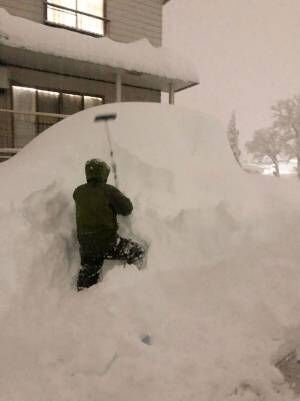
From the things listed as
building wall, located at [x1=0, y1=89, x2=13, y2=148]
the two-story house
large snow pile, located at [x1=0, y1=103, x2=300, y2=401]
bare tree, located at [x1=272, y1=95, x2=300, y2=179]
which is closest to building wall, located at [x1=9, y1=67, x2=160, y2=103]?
the two-story house

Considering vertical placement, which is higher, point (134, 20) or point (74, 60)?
point (134, 20)

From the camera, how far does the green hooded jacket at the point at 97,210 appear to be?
3.67 meters

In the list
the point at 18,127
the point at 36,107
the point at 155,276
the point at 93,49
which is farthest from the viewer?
the point at 36,107

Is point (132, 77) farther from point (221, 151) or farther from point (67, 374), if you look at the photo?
point (67, 374)

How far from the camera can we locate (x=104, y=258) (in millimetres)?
3750

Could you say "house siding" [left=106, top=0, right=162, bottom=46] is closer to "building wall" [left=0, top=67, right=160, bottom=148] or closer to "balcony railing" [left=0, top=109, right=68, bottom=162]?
"building wall" [left=0, top=67, right=160, bottom=148]

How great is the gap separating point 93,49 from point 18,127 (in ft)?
10.2

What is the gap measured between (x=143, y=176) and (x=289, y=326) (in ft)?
8.09

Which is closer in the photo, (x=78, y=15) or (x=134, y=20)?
(x=78, y=15)

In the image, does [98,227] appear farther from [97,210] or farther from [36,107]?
[36,107]

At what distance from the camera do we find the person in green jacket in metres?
3.67

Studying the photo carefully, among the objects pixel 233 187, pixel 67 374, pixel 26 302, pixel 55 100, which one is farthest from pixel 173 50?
pixel 67 374

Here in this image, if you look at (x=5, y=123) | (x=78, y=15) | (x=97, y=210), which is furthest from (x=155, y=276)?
(x=78, y=15)

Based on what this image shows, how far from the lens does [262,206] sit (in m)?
4.96
